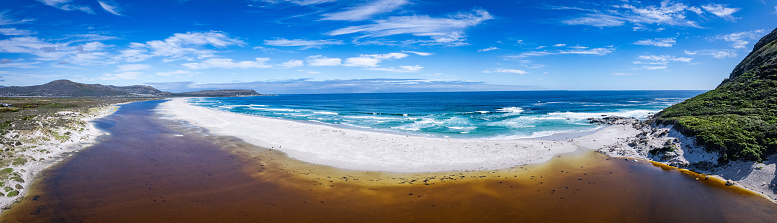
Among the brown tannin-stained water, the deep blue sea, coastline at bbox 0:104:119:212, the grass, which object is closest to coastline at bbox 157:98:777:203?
the grass

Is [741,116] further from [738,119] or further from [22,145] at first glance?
[22,145]

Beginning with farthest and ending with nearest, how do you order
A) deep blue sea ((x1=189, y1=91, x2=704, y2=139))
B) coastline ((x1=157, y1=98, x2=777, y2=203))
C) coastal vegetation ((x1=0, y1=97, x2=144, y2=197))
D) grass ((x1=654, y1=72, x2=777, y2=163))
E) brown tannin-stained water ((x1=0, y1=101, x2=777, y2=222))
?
1. deep blue sea ((x1=189, y1=91, x2=704, y2=139))
2. grass ((x1=654, y1=72, x2=777, y2=163))
3. coastline ((x1=157, y1=98, x2=777, y2=203))
4. coastal vegetation ((x1=0, y1=97, x2=144, y2=197))
5. brown tannin-stained water ((x1=0, y1=101, x2=777, y2=222))

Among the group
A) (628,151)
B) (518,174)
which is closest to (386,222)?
(518,174)

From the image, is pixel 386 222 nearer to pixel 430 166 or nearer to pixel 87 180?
pixel 430 166

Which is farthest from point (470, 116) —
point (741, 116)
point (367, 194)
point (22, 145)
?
point (22, 145)

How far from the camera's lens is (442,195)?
1030 centimetres

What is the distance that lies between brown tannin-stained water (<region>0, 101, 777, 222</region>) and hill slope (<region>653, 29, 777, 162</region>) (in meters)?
2.84

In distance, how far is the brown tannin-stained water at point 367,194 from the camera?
8719 millimetres

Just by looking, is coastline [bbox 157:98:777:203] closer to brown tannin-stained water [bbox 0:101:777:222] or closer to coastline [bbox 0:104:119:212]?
brown tannin-stained water [bbox 0:101:777:222]

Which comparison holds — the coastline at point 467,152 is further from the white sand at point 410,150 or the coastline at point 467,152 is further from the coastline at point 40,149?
the coastline at point 40,149

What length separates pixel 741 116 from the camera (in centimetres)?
1652

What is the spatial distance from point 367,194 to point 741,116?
2168 cm

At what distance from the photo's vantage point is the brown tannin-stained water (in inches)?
343

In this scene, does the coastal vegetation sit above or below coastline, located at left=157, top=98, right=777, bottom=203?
above
